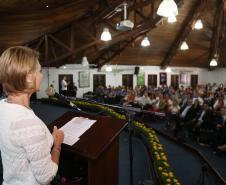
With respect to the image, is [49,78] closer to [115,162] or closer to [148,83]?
[148,83]

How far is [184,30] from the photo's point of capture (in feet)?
38.5

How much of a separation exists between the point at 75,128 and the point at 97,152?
12.8 inches

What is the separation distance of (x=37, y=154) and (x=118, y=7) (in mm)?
6913

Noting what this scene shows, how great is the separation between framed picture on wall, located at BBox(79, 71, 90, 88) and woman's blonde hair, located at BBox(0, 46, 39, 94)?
12.7m

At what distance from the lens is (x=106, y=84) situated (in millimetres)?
14656

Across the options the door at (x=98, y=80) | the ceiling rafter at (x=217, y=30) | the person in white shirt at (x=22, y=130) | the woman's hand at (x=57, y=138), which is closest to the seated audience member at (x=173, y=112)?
the ceiling rafter at (x=217, y=30)

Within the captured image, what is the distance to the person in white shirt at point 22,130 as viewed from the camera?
1.01m

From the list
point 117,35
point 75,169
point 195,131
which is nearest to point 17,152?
point 75,169

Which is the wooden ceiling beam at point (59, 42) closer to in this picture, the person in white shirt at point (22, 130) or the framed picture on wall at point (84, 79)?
the framed picture on wall at point (84, 79)

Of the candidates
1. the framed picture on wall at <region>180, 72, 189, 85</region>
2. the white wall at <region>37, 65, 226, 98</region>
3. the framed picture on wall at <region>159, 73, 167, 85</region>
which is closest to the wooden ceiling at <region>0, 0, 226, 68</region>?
the white wall at <region>37, 65, 226, 98</region>

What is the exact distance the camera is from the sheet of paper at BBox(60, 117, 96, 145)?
1524 mm

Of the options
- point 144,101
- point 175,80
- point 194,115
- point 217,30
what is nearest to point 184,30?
point 217,30

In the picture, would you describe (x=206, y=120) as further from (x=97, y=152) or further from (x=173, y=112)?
(x=97, y=152)

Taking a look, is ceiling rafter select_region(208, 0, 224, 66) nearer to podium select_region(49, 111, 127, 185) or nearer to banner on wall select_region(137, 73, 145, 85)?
banner on wall select_region(137, 73, 145, 85)
